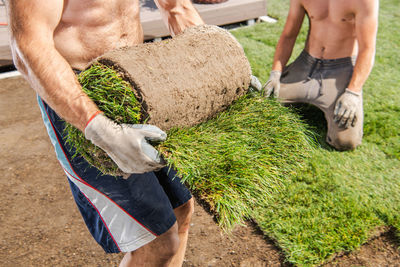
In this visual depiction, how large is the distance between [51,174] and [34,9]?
2.44m

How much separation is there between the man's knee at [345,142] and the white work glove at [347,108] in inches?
4.6

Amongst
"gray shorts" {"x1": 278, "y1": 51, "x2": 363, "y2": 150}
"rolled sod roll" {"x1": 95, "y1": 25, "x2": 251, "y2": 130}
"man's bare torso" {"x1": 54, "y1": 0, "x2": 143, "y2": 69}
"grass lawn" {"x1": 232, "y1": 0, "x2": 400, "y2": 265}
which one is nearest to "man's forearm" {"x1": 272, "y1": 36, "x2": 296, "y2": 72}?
"gray shorts" {"x1": 278, "y1": 51, "x2": 363, "y2": 150}

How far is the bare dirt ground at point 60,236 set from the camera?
2.72m

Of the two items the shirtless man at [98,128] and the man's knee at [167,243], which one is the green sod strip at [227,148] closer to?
the shirtless man at [98,128]

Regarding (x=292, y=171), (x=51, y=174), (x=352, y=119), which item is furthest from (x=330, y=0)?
(x=51, y=174)

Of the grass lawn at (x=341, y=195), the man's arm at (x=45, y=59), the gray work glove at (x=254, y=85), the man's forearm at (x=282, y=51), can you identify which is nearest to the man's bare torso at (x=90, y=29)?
the man's arm at (x=45, y=59)

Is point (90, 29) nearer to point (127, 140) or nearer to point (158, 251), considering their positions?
point (127, 140)

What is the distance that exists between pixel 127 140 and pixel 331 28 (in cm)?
275

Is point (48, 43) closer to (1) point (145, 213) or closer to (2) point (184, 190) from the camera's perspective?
(1) point (145, 213)

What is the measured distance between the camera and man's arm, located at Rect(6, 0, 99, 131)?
1.51m

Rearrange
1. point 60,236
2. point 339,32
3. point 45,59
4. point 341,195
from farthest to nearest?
point 339,32, point 341,195, point 60,236, point 45,59

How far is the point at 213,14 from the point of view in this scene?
6527 millimetres

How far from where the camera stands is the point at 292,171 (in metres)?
1.97

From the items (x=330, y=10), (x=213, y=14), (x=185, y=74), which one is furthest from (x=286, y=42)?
(x=213, y=14)
